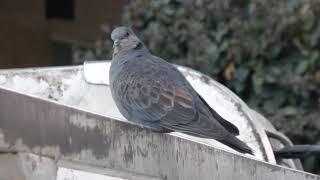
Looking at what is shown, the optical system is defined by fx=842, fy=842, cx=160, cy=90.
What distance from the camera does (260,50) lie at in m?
4.44

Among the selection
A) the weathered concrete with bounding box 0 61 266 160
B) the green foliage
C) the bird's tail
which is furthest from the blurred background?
the bird's tail

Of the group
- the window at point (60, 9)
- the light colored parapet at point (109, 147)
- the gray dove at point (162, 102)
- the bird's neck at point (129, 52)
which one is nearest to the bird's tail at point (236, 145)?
the gray dove at point (162, 102)

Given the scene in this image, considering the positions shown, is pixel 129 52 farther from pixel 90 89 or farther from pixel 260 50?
pixel 260 50

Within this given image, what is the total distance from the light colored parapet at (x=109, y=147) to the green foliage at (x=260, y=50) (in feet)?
7.27

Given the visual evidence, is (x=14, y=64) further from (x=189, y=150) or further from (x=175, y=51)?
(x=189, y=150)

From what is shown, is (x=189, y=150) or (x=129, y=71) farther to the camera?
(x=129, y=71)

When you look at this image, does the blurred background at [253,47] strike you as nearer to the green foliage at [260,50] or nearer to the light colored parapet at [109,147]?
the green foliage at [260,50]

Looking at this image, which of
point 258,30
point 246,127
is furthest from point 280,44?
point 246,127

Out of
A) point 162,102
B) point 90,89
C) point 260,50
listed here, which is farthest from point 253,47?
point 162,102

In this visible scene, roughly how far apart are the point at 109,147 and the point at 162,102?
2.40ft

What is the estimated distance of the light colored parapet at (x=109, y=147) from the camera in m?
1.73

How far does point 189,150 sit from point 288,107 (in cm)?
253

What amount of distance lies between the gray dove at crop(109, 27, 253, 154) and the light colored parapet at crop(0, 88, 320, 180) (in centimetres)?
45

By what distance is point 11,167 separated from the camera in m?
1.76
